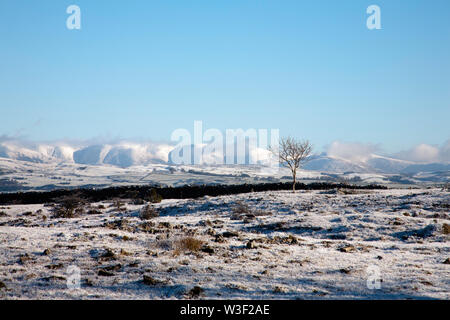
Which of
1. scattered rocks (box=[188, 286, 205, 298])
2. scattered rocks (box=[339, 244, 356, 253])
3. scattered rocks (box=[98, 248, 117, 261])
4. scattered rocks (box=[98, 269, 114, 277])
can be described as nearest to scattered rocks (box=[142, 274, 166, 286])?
scattered rocks (box=[188, 286, 205, 298])

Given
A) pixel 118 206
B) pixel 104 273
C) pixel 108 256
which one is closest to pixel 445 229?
pixel 108 256

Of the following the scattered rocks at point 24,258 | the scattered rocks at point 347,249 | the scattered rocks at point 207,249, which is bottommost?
the scattered rocks at point 347,249

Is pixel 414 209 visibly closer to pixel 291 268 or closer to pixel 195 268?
pixel 291 268

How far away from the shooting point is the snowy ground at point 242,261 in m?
8.95

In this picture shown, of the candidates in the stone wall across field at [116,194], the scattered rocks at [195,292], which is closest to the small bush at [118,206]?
the stone wall across field at [116,194]

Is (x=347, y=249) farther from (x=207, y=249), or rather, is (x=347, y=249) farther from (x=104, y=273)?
(x=104, y=273)

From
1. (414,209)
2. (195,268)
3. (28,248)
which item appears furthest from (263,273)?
(414,209)

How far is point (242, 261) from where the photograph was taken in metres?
12.1

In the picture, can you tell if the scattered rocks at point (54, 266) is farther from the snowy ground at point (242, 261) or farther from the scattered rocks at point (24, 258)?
the scattered rocks at point (24, 258)

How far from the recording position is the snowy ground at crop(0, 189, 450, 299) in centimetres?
895

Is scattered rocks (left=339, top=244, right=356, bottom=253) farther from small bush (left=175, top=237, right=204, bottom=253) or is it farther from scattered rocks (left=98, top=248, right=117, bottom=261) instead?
scattered rocks (left=98, top=248, right=117, bottom=261)

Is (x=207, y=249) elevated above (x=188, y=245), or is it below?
below

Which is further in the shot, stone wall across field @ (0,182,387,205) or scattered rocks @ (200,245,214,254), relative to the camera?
stone wall across field @ (0,182,387,205)

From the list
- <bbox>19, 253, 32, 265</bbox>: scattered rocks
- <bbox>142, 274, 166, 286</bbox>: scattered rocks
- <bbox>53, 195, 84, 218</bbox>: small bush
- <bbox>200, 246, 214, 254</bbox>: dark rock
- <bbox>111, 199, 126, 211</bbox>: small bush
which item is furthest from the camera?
<bbox>111, 199, 126, 211</bbox>: small bush
